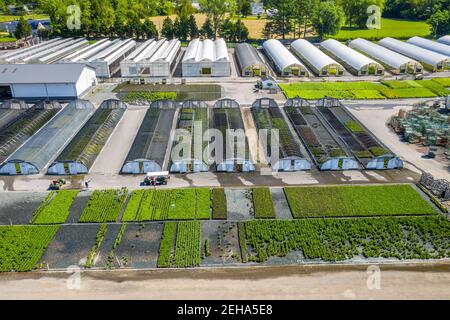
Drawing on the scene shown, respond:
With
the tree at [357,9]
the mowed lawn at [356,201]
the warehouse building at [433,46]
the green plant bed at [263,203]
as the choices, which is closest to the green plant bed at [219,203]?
the green plant bed at [263,203]

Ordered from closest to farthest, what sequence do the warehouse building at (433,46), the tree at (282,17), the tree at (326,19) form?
the warehouse building at (433,46) → the tree at (282,17) → the tree at (326,19)

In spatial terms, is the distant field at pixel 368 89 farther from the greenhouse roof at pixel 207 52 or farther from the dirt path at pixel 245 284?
the dirt path at pixel 245 284

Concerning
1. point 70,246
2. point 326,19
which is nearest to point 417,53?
point 326,19

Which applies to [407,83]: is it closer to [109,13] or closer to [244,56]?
[244,56]

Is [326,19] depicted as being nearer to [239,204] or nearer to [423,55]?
[423,55]

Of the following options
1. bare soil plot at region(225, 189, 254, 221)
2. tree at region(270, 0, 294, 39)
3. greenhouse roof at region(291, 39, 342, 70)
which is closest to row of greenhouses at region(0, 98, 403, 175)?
bare soil plot at region(225, 189, 254, 221)

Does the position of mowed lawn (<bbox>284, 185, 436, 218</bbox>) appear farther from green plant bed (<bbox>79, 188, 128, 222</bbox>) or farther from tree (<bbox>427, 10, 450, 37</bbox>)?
tree (<bbox>427, 10, 450, 37</bbox>)
